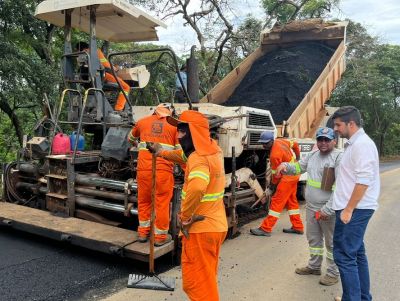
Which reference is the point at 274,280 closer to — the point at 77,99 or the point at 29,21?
the point at 77,99

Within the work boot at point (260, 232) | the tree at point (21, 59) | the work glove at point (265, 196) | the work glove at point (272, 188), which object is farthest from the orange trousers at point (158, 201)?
the tree at point (21, 59)

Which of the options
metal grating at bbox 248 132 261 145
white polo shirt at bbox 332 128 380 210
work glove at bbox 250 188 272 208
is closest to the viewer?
white polo shirt at bbox 332 128 380 210

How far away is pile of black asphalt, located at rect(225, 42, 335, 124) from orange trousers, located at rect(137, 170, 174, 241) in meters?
3.47

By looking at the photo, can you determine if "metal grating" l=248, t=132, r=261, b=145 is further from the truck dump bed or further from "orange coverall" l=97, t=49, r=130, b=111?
"orange coverall" l=97, t=49, r=130, b=111

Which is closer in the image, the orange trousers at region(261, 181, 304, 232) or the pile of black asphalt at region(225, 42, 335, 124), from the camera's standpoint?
the orange trousers at region(261, 181, 304, 232)

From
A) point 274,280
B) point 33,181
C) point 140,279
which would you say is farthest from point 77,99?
point 274,280

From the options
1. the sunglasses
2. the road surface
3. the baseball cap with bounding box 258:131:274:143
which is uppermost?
the sunglasses

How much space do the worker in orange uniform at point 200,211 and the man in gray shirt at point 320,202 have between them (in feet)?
4.03

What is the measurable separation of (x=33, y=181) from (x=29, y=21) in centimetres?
528

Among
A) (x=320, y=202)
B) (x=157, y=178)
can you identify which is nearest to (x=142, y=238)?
(x=157, y=178)

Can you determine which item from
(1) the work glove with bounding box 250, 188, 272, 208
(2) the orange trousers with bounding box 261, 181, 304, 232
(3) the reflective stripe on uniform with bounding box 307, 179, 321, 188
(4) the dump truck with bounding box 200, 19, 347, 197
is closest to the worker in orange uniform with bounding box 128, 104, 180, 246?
(3) the reflective stripe on uniform with bounding box 307, 179, 321, 188

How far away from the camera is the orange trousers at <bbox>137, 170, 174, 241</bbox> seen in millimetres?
3834

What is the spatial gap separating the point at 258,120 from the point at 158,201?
2.21 m

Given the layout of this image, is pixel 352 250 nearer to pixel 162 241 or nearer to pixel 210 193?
pixel 210 193
